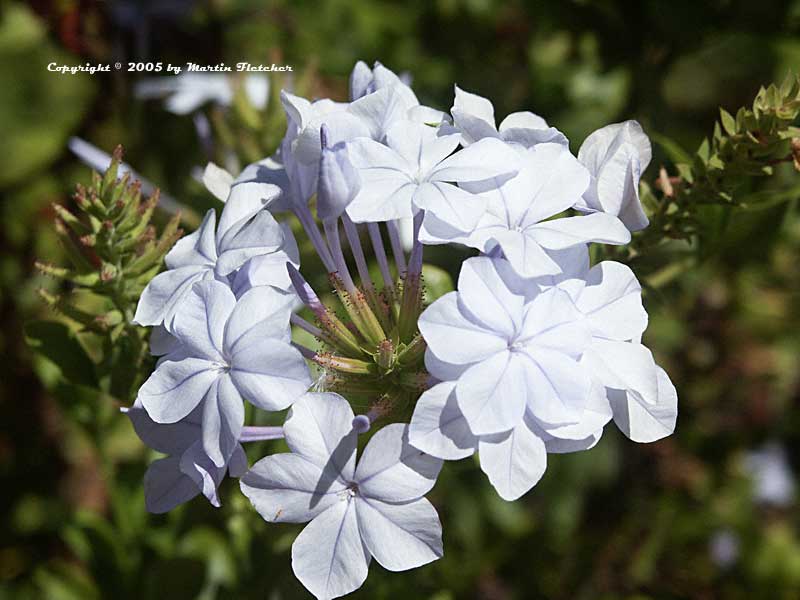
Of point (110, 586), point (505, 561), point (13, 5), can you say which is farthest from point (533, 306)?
point (13, 5)

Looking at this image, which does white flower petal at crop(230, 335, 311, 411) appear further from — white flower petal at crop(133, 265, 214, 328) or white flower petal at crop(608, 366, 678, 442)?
white flower petal at crop(608, 366, 678, 442)

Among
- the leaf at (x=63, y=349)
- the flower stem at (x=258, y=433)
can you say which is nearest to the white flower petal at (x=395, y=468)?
the flower stem at (x=258, y=433)

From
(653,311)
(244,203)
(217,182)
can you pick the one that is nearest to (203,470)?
(244,203)

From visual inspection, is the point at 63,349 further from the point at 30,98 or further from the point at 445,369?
the point at 30,98

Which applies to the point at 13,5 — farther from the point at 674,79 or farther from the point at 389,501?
the point at 389,501

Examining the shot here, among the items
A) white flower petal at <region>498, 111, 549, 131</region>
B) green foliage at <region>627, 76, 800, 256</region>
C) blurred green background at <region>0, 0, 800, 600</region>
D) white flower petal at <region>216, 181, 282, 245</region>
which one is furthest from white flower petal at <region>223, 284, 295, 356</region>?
blurred green background at <region>0, 0, 800, 600</region>
